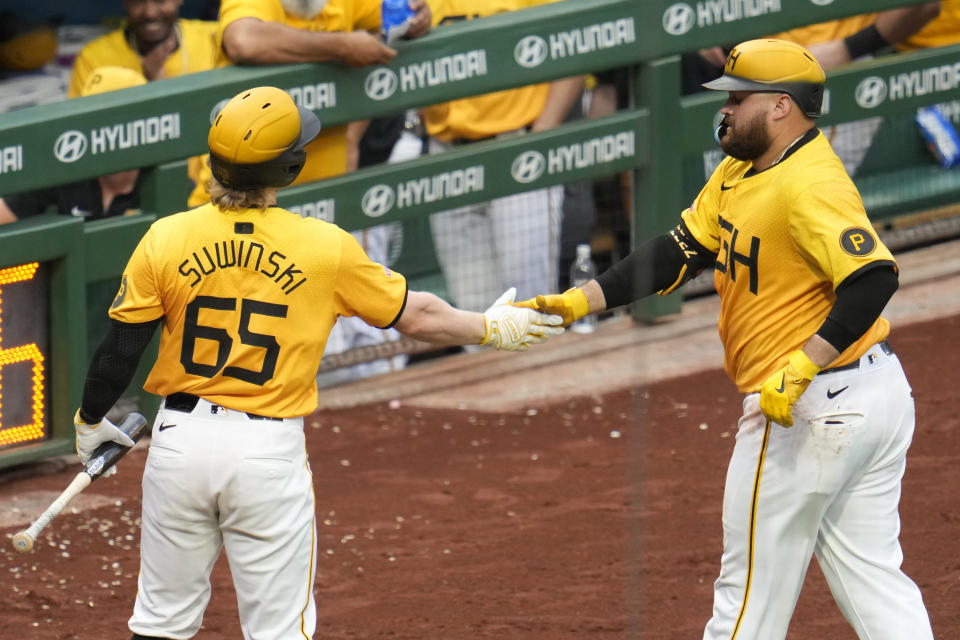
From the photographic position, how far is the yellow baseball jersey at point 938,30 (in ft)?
28.9

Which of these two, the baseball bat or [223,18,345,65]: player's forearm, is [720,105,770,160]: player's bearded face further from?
[223,18,345,65]: player's forearm

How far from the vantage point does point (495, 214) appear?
783 centimetres

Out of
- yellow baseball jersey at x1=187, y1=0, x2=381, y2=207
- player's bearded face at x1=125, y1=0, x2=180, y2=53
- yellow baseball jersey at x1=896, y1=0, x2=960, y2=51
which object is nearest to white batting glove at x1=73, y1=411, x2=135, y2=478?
yellow baseball jersey at x1=187, y1=0, x2=381, y2=207

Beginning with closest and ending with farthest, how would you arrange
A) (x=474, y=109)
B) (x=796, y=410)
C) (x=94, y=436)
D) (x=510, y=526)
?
1. (x=796, y=410)
2. (x=94, y=436)
3. (x=510, y=526)
4. (x=474, y=109)

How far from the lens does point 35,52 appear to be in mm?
9148

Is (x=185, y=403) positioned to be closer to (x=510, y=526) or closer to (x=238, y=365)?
(x=238, y=365)

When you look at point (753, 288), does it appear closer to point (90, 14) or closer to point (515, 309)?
point (515, 309)

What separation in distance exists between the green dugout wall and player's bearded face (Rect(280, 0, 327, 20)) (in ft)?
0.74

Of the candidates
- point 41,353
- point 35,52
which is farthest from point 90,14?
point 41,353

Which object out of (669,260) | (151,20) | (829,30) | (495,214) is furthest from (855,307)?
(829,30)

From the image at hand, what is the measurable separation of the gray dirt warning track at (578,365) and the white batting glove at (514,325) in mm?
2298

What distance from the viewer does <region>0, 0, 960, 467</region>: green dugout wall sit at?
6262mm

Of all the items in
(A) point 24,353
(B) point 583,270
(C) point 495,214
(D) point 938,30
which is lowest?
(B) point 583,270

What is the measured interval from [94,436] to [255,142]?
952 millimetres
